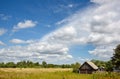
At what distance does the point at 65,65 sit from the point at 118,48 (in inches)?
3694

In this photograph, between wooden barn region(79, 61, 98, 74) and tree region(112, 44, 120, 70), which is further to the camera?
wooden barn region(79, 61, 98, 74)

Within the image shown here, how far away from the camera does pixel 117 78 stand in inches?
1406

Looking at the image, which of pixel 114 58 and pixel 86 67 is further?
pixel 86 67

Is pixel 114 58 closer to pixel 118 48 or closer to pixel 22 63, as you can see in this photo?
pixel 118 48

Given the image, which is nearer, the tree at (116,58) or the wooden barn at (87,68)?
the tree at (116,58)

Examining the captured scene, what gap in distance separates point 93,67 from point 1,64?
89.9 metres

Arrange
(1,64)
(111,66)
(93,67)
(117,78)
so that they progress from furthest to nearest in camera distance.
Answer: (1,64)
(93,67)
(111,66)
(117,78)

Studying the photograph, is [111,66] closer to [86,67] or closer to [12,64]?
[86,67]

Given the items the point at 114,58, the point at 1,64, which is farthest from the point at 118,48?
the point at 1,64

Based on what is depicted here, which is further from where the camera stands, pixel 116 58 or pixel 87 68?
pixel 87 68

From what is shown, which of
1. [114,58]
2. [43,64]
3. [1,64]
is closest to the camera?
[114,58]

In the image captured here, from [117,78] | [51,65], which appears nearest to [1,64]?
[51,65]

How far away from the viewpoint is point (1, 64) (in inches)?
5955

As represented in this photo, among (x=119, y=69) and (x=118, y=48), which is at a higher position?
(x=118, y=48)
